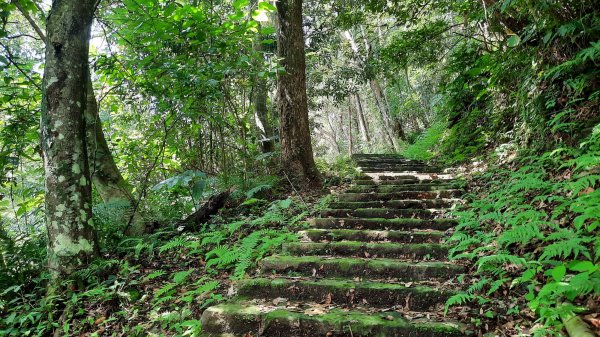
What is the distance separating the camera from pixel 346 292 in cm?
344

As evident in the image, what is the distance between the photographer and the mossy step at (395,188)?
606 centimetres

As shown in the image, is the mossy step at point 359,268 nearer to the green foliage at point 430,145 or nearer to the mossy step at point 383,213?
the mossy step at point 383,213

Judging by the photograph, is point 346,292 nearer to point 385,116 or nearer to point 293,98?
point 293,98

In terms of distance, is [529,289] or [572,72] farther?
[572,72]

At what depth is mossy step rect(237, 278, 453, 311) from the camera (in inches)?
127

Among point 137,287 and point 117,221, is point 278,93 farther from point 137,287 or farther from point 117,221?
point 137,287

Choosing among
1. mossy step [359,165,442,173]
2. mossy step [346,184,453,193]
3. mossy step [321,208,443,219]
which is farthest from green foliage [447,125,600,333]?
mossy step [359,165,442,173]

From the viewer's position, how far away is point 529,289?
2768 mm

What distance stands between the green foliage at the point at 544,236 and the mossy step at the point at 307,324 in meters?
0.32

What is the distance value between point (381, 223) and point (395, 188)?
5.03 feet

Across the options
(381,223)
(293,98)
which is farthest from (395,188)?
(293,98)

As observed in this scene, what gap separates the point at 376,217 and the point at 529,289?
9.13ft

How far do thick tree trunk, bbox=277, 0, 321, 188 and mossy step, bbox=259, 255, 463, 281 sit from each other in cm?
301

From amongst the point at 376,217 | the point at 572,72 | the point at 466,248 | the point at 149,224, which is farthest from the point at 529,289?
the point at 149,224
